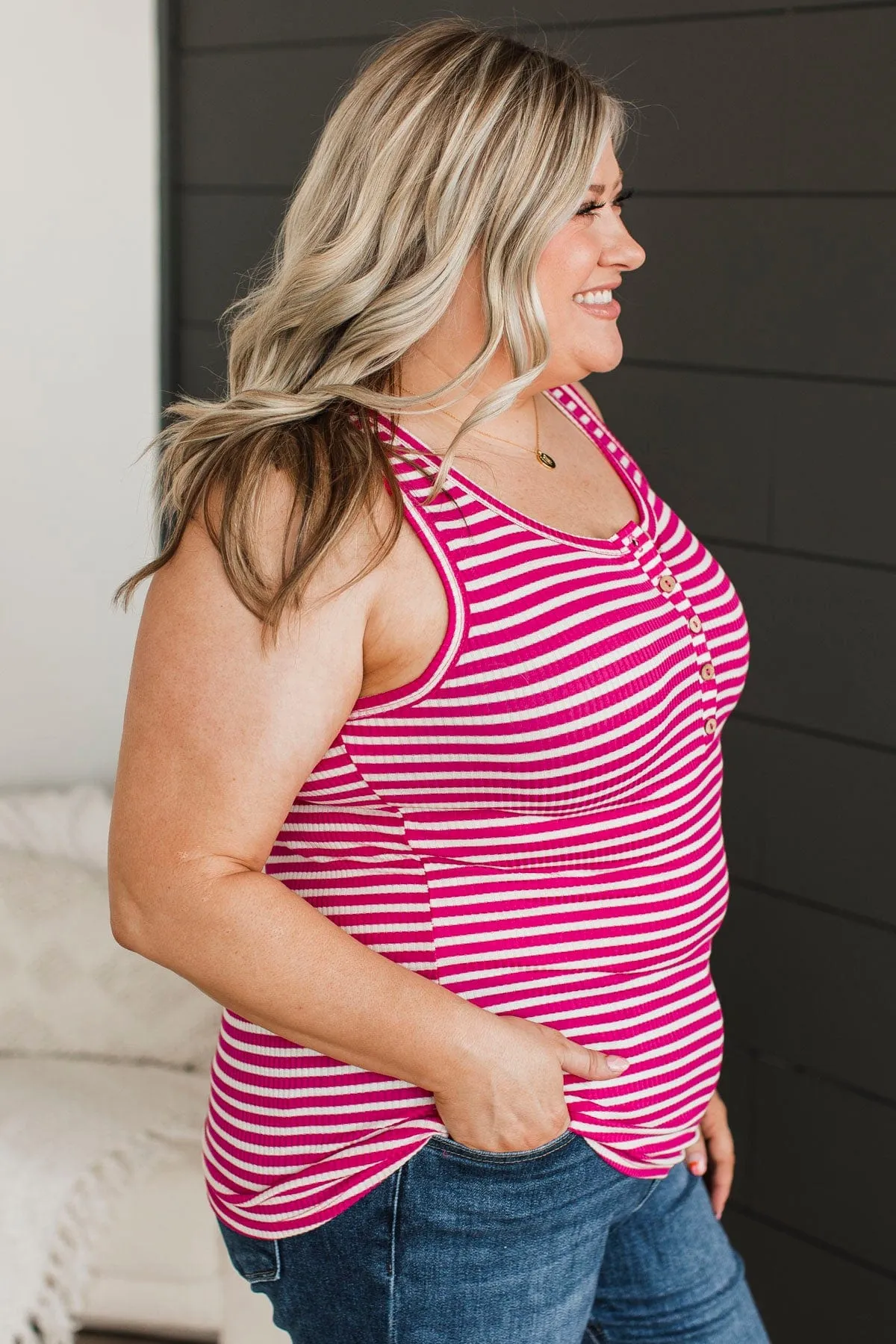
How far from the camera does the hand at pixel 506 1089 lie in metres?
1.01

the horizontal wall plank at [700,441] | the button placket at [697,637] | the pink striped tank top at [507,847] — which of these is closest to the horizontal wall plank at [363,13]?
the horizontal wall plank at [700,441]

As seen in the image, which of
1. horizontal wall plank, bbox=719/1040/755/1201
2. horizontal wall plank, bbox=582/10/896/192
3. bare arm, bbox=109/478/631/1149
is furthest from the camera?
horizontal wall plank, bbox=719/1040/755/1201

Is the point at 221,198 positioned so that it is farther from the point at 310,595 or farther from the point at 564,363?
the point at 310,595

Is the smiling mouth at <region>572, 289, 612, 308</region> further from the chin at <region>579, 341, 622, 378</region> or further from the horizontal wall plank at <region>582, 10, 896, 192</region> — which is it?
the horizontal wall plank at <region>582, 10, 896, 192</region>

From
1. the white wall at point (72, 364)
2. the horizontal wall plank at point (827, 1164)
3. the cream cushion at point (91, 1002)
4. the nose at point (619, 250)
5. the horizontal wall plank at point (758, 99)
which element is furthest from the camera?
the white wall at point (72, 364)

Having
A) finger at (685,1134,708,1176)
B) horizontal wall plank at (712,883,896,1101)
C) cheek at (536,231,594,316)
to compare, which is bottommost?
horizontal wall plank at (712,883,896,1101)

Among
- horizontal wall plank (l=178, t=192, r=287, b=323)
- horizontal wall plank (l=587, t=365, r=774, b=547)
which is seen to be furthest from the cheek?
horizontal wall plank (l=178, t=192, r=287, b=323)

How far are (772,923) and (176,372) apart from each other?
1.46m

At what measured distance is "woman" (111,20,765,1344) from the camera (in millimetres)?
969

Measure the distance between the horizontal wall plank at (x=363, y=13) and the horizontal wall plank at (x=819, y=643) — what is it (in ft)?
2.11

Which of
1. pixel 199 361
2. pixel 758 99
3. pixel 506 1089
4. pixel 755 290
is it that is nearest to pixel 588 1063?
pixel 506 1089

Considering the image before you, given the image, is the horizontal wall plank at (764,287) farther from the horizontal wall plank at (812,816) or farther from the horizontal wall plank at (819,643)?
the horizontal wall plank at (812,816)

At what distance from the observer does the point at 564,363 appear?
3.88 feet

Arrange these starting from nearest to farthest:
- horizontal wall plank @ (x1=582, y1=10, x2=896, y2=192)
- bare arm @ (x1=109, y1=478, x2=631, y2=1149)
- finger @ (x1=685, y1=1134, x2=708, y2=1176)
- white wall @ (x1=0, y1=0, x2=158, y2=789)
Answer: bare arm @ (x1=109, y1=478, x2=631, y2=1149) < finger @ (x1=685, y1=1134, x2=708, y2=1176) < horizontal wall plank @ (x1=582, y1=10, x2=896, y2=192) < white wall @ (x1=0, y1=0, x2=158, y2=789)
